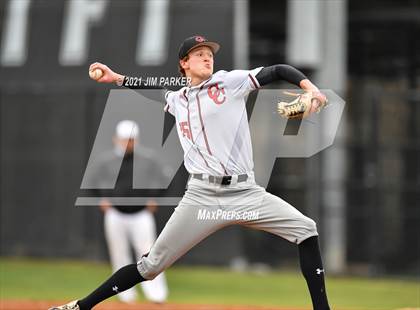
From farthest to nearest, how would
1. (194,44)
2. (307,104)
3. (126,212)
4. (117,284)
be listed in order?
(126,212)
(117,284)
(194,44)
(307,104)

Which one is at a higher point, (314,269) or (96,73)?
(96,73)

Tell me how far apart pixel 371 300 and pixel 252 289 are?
→ 2.12 metres

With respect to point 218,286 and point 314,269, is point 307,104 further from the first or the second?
point 218,286

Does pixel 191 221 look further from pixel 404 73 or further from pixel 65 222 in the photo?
pixel 404 73

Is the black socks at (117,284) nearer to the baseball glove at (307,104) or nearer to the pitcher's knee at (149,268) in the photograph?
the pitcher's knee at (149,268)

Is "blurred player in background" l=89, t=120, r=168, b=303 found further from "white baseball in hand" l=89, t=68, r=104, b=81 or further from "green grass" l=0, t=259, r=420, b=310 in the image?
"white baseball in hand" l=89, t=68, r=104, b=81

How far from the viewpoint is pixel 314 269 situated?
7594 millimetres

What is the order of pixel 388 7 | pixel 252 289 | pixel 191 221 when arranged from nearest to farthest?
1. pixel 191 221
2. pixel 252 289
3. pixel 388 7

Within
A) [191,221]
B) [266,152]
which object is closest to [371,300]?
[266,152]

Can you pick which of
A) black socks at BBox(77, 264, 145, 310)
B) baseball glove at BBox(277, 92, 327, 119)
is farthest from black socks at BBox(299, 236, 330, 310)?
black socks at BBox(77, 264, 145, 310)

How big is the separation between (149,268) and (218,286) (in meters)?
7.73

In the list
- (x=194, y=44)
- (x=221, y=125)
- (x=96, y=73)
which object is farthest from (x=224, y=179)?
(x=96, y=73)

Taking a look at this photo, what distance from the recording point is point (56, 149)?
62.7ft

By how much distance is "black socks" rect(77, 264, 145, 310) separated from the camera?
7832mm
